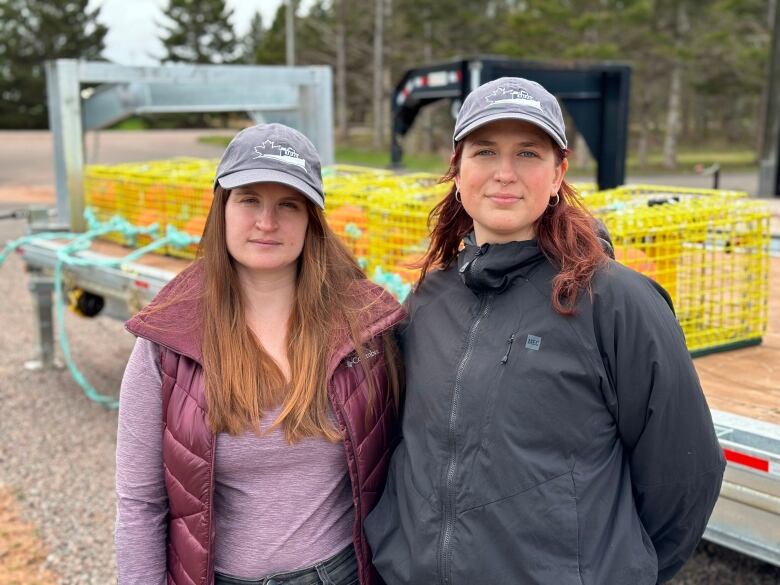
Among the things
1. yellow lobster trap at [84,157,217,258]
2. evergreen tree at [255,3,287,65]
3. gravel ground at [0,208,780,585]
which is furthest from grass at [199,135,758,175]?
yellow lobster trap at [84,157,217,258]

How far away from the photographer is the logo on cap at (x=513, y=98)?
1.69m

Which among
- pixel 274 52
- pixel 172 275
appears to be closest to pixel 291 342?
pixel 172 275

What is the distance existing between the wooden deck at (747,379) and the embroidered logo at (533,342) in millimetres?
1161

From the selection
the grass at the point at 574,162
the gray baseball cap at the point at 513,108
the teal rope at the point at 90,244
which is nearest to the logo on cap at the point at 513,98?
the gray baseball cap at the point at 513,108

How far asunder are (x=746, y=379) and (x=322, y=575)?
1.68 m

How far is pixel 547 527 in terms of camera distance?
1.62m

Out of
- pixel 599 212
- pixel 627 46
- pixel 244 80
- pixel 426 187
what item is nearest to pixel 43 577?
pixel 426 187

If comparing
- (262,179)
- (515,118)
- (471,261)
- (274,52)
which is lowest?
(471,261)

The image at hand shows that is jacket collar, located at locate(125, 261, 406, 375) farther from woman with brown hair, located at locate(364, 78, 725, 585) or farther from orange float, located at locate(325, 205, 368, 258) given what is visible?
orange float, located at locate(325, 205, 368, 258)

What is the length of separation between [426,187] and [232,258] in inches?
88.6

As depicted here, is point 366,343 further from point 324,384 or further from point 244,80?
point 244,80

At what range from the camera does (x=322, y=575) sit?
6.30 ft

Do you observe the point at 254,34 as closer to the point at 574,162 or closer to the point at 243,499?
the point at 574,162

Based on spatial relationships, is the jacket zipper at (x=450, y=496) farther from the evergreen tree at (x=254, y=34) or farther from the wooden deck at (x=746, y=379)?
the evergreen tree at (x=254, y=34)
